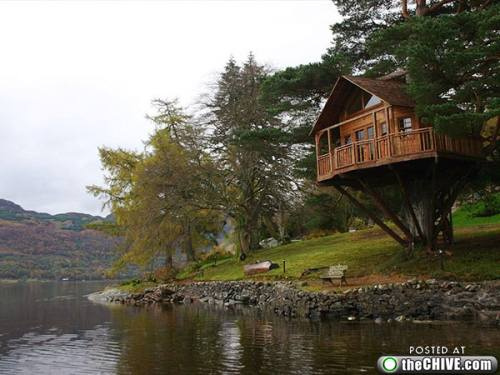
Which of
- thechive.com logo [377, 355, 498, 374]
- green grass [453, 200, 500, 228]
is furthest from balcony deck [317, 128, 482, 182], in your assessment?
green grass [453, 200, 500, 228]

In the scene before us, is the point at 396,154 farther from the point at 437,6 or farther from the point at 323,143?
the point at 437,6

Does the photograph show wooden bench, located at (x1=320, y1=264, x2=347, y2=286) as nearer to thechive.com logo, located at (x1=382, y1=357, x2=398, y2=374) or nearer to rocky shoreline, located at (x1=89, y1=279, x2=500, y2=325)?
rocky shoreline, located at (x1=89, y1=279, x2=500, y2=325)

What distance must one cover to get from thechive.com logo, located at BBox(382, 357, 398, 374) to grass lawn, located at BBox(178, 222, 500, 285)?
10.0m

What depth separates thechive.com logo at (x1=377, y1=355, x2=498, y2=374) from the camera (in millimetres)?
11633

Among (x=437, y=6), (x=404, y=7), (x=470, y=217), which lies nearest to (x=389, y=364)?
(x=437, y=6)

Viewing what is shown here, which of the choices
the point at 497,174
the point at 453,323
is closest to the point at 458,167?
the point at 497,174

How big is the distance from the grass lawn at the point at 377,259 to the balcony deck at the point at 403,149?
4.94m

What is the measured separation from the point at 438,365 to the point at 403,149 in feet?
42.4

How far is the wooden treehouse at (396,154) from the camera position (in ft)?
76.2

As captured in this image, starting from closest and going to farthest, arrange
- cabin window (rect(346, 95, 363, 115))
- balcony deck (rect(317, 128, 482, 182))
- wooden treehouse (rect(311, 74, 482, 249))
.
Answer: balcony deck (rect(317, 128, 482, 182))
wooden treehouse (rect(311, 74, 482, 249))
cabin window (rect(346, 95, 363, 115))

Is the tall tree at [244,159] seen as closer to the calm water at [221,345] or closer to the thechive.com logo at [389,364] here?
the calm water at [221,345]

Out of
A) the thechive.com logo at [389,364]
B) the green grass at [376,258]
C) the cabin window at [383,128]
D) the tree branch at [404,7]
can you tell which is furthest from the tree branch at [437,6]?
the thechive.com logo at [389,364]

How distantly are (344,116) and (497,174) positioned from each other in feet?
28.1

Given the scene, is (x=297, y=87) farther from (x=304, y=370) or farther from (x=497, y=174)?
(x=304, y=370)
